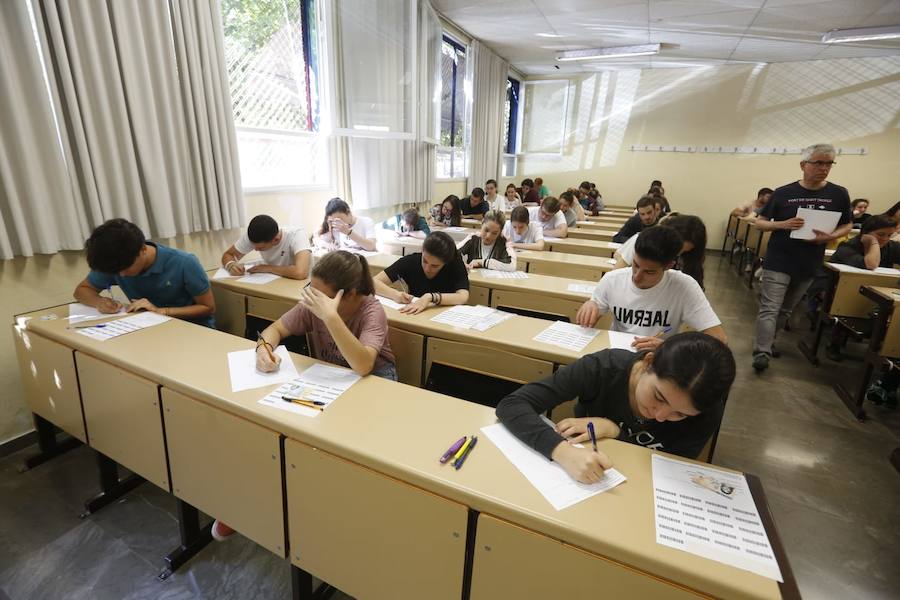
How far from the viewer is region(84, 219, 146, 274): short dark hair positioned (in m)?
1.76

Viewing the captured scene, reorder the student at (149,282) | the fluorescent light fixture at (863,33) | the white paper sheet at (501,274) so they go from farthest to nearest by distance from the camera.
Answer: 1. the fluorescent light fixture at (863,33)
2. the white paper sheet at (501,274)
3. the student at (149,282)

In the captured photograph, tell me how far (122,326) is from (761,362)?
3901mm

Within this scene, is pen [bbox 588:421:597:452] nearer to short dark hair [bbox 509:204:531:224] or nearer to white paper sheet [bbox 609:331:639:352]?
white paper sheet [bbox 609:331:639:352]

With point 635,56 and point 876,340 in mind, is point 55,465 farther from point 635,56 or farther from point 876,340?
point 635,56

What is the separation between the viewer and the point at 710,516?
861 millimetres

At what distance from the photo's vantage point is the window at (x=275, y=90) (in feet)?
10.3

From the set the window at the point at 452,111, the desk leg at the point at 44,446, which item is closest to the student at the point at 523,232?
the window at the point at 452,111

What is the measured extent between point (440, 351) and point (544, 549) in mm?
1111

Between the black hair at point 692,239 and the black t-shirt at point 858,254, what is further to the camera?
the black t-shirt at point 858,254

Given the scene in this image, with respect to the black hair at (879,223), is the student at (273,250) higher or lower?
lower

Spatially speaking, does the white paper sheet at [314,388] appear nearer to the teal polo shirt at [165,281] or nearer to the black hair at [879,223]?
the teal polo shirt at [165,281]

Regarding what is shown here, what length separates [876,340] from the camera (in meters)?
2.62

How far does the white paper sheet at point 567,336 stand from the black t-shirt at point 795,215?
6.77 ft

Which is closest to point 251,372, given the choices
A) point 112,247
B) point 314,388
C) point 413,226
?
point 314,388
